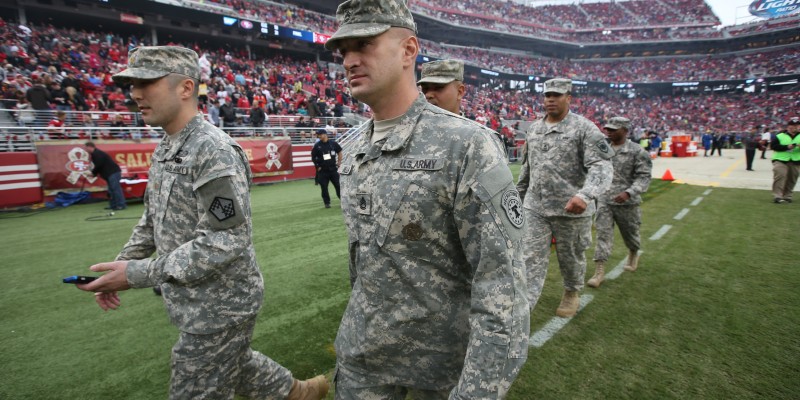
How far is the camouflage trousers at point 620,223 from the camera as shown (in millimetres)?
5344

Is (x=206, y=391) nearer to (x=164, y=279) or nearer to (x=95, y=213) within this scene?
(x=164, y=279)

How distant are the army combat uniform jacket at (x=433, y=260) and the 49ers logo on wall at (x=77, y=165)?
42.1 ft

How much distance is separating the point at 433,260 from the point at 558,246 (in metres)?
2.88

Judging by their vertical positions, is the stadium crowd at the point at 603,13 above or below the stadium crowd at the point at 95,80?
above

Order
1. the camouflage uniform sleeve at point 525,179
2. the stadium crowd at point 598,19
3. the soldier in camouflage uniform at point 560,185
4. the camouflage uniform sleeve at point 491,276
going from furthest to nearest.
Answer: the stadium crowd at point 598,19, the camouflage uniform sleeve at point 525,179, the soldier in camouflage uniform at point 560,185, the camouflage uniform sleeve at point 491,276

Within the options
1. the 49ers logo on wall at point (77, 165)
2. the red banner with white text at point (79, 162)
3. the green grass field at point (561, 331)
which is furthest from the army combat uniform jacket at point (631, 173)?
the 49ers logo on wall at point (77, 165)

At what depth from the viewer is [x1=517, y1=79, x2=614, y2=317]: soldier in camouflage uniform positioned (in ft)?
12.1

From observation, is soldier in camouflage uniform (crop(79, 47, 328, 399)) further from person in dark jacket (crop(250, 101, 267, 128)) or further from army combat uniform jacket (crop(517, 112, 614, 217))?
person in dark jacket (crop(250, 101, 267, 128))

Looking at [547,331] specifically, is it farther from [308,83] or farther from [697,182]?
[308,83]

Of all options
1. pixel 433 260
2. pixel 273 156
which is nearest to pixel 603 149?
pixel 433 260

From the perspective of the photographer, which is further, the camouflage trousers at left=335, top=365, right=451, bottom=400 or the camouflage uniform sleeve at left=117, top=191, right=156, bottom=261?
the camouflage uniform sleeve at left=117, top=191, right=156, bottom=261

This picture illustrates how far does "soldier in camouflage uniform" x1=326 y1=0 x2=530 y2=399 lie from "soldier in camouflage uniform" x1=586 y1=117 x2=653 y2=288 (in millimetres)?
4361

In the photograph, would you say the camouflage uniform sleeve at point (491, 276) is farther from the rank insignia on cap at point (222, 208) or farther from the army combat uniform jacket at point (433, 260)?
the rank insignia on cap at point (222, 208)

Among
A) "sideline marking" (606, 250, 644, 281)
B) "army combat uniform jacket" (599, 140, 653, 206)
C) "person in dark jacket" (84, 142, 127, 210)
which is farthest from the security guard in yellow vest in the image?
"person in dark jacket" (84, 142, 127, 210)
